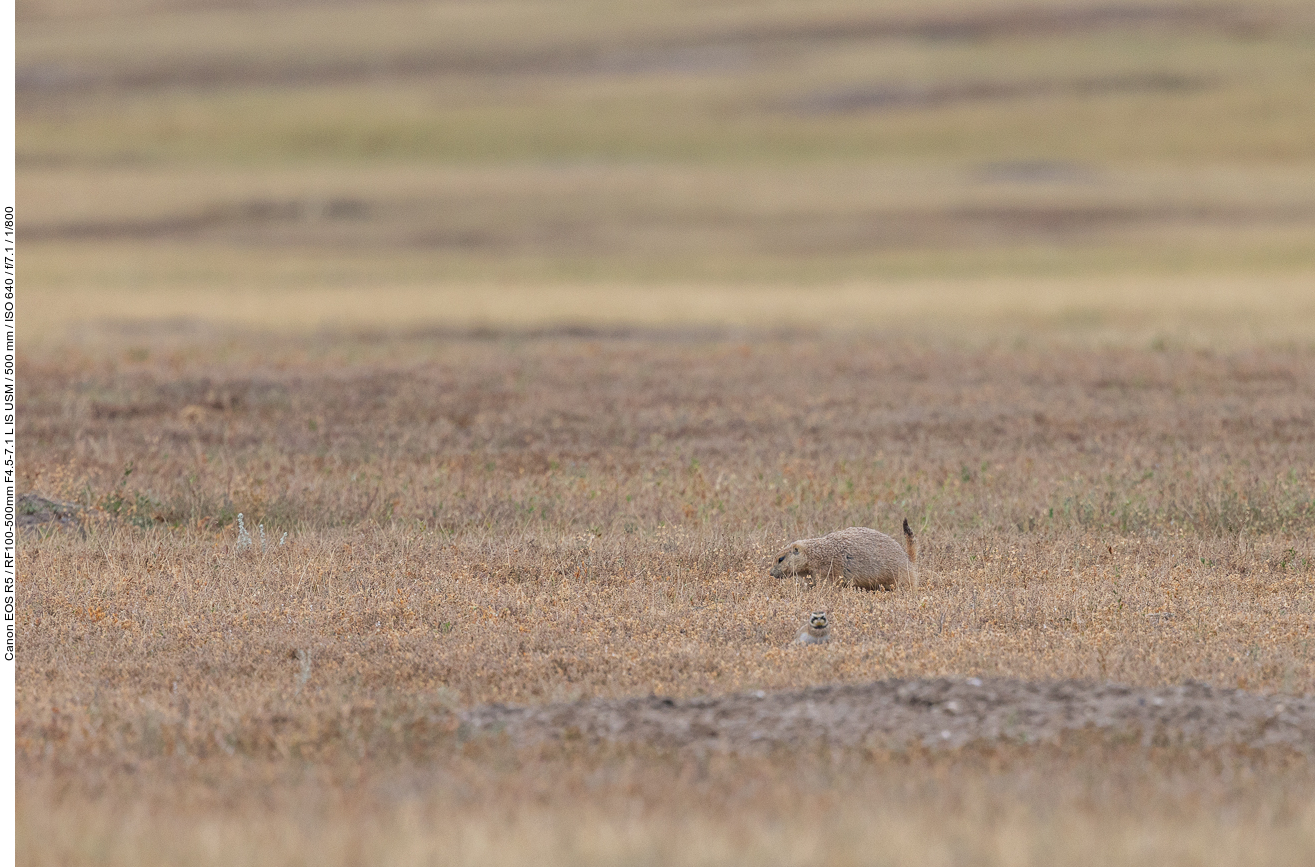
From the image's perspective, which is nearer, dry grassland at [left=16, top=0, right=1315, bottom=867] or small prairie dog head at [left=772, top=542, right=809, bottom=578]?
dry grassland at [left=16, top=0, right=1315, bottom=867]

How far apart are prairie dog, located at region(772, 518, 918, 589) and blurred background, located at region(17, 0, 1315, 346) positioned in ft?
67.5

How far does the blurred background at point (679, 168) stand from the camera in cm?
3756

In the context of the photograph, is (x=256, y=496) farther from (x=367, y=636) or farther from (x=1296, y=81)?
(x=1296, y=81)

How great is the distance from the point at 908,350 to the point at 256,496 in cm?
1602

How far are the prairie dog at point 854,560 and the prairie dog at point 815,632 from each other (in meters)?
1.65

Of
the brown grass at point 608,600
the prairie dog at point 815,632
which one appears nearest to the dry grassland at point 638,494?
the brown grass at point 608,600

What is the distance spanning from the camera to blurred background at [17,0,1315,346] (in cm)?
3756

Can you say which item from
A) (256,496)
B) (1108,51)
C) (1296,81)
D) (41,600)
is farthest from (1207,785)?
(1108,51)

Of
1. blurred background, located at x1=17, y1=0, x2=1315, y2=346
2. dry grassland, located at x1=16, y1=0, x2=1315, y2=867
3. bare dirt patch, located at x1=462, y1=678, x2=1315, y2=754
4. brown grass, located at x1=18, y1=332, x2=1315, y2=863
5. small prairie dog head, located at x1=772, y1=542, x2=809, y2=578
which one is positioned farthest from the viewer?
blurred background, located at x1=17, y1=0, x2=1315, y2=346

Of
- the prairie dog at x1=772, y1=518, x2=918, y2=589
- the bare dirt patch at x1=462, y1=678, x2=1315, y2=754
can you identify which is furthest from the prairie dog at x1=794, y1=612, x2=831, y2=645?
the prairie dog at x1=772, y1=518, x2=918, y2=589

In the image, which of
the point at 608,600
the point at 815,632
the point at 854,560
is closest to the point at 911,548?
the point at 854,560

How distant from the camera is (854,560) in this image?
37.1ft

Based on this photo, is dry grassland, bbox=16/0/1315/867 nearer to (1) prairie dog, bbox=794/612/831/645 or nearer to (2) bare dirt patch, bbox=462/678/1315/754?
(2) bare dirt patch, bbox=462/678/1315/754

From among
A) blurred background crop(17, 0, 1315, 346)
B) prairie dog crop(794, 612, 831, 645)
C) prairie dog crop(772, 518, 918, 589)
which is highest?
blurred background crop(17, 0, 1315, 346)
